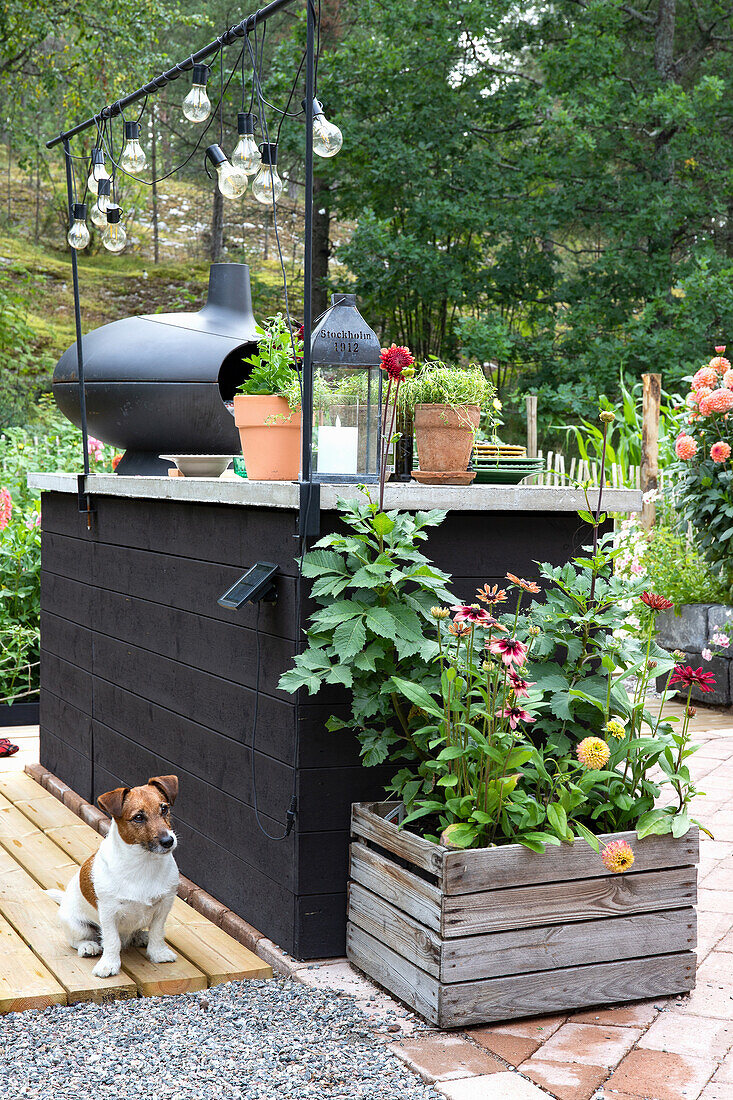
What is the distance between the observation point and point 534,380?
1365 centimetres

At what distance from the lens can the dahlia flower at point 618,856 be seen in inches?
80.6

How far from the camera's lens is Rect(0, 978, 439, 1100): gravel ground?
1.85m

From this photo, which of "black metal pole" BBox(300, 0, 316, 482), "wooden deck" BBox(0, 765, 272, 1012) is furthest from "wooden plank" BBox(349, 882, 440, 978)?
"black metal pole" BBox(300, 0, 316, 482)

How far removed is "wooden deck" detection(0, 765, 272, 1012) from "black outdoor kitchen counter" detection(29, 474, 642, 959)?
0.40 feet

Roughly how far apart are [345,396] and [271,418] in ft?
0.70

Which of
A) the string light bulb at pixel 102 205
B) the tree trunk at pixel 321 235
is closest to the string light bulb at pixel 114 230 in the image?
the string light bulb at pixel 102 205

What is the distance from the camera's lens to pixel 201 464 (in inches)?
129

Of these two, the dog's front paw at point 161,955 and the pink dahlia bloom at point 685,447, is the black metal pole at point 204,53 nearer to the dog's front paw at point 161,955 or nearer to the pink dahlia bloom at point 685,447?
the dog's front paw at point 161,955

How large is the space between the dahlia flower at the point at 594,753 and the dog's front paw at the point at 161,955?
1097 mm

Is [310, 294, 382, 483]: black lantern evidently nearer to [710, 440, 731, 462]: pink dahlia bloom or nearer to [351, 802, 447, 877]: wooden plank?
[351, 802, 447, 877]: wooden plank

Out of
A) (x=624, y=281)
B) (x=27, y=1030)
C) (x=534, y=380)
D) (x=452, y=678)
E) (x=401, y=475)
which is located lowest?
(x=27, y=1030)

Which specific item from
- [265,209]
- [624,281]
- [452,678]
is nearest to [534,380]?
[624,281]

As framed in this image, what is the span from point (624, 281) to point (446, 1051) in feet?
41.5

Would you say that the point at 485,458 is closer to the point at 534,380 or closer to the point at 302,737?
the point at 302,737
